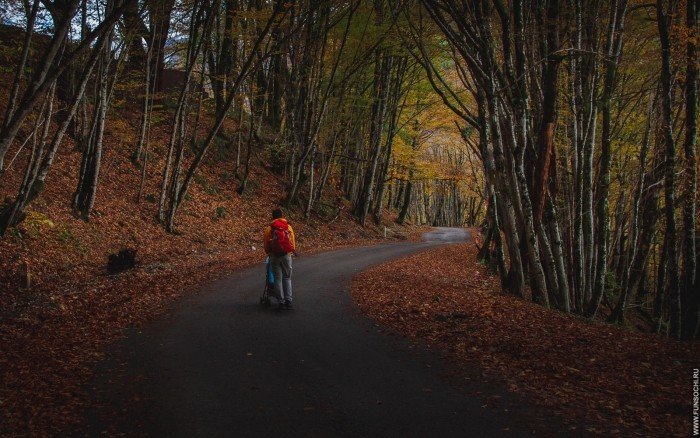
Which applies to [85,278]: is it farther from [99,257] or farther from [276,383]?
Answer: [276,383]

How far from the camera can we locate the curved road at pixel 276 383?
430 centimetres

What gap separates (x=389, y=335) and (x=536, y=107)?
8478 mm

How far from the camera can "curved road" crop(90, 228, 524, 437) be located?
430cm

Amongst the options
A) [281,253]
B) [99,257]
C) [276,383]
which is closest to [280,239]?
[281,253]

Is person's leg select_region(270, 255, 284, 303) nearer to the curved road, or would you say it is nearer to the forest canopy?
the curved road

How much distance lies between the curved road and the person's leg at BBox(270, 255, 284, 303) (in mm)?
377

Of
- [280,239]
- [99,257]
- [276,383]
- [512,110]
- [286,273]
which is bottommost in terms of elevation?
[276,383]

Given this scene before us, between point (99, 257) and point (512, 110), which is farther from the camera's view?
point (99, 257)

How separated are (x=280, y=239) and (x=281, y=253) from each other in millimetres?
275

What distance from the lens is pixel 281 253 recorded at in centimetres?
899

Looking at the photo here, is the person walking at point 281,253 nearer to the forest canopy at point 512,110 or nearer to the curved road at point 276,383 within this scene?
the curved road at point 276,383

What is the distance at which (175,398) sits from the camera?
4871 millimetres

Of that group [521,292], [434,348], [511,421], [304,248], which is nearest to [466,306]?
[521,292]

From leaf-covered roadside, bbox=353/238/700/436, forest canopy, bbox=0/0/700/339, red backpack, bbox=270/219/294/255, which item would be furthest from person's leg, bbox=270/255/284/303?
forest canopy, bbox=0/0/700/339
